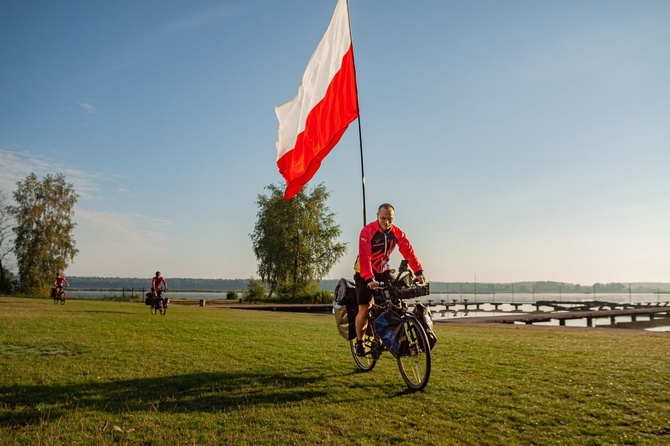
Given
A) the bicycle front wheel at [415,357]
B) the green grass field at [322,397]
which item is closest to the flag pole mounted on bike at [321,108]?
the bicycle front wheel at [415,357]

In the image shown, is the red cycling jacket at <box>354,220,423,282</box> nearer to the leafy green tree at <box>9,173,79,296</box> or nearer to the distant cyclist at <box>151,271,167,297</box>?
the distant cyclist at <box>151,271,167,297</box>

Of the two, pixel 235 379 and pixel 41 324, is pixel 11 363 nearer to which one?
pixel 235 379

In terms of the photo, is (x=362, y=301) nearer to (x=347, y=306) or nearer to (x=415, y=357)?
(x=347, y=306)

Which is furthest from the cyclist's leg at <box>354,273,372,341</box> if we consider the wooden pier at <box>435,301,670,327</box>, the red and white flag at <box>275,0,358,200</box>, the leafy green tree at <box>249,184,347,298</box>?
the leafy green tree at <box>249,184,347,298</box>

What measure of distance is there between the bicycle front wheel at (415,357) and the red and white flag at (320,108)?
3871 millimetres

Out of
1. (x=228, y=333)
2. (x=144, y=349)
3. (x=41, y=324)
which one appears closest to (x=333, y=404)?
(x=144, y=349)

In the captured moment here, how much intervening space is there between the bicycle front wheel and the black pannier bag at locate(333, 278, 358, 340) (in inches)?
42.0

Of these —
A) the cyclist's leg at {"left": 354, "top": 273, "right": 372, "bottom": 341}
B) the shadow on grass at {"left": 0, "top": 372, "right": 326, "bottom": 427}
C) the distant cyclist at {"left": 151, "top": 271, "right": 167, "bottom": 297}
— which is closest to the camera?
the shadow on grass at {"left": 0, "top": 372, "right": 326, "bottom": 427}

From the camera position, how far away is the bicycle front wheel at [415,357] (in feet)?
18.3

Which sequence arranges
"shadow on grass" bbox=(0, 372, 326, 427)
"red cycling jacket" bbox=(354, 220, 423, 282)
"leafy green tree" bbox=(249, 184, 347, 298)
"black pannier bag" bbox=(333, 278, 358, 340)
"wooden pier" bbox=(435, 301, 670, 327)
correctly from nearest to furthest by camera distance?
"shadow on grass" bbox=(0, 372, 326, 427), "red cycling jacket" bbox=(354, 220, 423, 282), "black pannier bag" bbox=(333, 278, 358, 340), "wooden pier" bbox=(435, 301, 670, 327), "leafy green tree" bbox=(249, 184, 347, 298)

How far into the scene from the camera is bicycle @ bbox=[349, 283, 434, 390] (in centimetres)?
566

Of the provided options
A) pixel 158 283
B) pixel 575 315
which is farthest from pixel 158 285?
pixel 575 315

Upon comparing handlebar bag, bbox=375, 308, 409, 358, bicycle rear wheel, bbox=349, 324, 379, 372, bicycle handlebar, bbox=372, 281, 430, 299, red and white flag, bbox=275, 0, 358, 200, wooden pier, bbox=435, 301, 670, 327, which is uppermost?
red and white flag, bbox=275, 0, 358, 200

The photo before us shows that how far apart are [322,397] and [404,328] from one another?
4.18 feet
